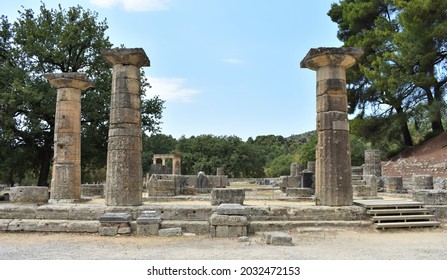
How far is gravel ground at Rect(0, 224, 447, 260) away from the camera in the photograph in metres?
6.72

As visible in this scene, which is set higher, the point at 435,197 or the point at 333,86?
the point at 333,86

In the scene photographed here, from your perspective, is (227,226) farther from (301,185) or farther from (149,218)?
(301,185)

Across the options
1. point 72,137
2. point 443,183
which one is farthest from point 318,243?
point 443,183

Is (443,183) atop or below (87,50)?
below

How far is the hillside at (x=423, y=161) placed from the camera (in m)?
23.5

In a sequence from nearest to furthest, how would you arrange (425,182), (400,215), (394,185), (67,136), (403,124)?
1. (400,215)
2. (67,136)
3. (425,182)
4. (394,185)
5. (403,124)

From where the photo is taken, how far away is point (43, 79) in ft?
69.3

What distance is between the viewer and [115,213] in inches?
373

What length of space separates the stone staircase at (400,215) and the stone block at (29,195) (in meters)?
8.77

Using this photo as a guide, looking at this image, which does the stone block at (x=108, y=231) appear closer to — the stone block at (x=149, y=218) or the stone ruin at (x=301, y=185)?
the stone block at (x=149, y=218)

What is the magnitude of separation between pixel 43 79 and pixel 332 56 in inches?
653

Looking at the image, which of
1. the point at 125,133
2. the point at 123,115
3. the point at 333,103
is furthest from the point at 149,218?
the point at 333,103
